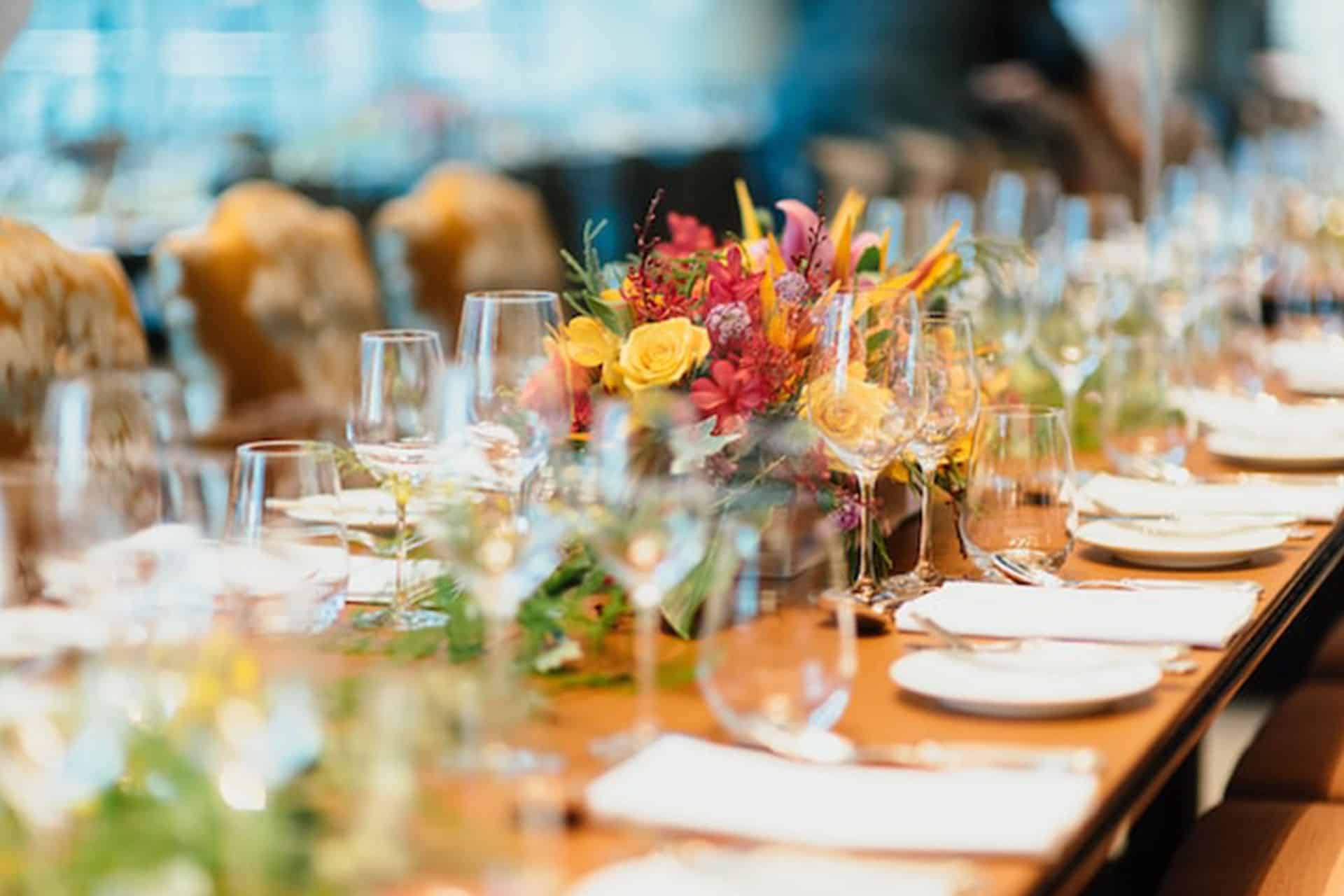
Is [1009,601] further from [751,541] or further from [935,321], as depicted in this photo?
[751,541]

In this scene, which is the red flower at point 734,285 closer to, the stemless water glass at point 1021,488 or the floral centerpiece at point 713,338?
the floral centerpiece at point 713,338

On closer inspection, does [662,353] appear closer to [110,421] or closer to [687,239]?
[687,239]

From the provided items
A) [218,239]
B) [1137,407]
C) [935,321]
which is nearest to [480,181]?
[218,239]

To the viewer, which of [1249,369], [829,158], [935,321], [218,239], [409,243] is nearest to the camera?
[935,321]

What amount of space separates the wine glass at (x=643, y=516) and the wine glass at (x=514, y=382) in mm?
218

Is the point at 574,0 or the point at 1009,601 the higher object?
the point at 574,0

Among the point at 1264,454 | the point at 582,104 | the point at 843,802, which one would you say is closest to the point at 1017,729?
the point at 843,802

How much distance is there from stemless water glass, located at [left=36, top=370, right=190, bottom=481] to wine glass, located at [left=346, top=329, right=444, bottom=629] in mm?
204

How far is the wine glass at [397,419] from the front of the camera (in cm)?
168

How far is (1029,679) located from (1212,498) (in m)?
0.79

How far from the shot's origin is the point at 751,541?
45.0 inches

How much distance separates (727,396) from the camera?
1.64m

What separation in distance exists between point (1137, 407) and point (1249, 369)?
2.94 feet

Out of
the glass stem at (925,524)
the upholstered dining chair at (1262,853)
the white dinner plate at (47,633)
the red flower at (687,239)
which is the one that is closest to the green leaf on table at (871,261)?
the red flower at (687,239)
